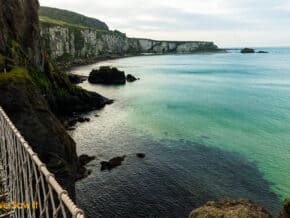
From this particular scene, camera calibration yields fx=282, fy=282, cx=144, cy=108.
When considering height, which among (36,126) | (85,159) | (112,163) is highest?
(36,126)

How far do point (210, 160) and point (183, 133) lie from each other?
10850mm

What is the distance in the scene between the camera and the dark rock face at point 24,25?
47263mm

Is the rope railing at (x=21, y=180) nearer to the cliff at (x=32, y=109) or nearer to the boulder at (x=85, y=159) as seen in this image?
the cliff at (x=32, y=109)

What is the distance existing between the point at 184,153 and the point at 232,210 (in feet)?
62.1

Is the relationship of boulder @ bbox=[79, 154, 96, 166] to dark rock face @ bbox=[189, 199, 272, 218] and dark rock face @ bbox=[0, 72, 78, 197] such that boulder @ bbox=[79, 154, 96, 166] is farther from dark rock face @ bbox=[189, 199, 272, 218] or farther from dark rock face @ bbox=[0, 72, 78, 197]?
dark rock face @ bbox=[189, 199, 272, 218]

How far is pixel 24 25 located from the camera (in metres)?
52.2

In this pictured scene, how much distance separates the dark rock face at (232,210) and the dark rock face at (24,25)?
41.0 meters

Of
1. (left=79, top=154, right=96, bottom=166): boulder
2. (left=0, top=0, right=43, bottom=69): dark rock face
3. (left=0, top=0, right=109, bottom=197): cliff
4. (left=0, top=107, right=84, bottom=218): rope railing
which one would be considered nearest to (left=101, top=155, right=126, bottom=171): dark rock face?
(left=79, top=154, right=96, bottom=166): boulder

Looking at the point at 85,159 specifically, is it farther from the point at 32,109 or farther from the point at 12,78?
the point at 12,78

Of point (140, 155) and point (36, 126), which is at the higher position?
point (36, 126)

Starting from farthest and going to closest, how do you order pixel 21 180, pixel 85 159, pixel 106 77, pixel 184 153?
pixel 106 77 → pixel 184 153 → pixel 85 159 → pixel 21 180

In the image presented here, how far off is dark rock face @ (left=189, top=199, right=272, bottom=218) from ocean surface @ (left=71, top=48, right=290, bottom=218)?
648 centimetres

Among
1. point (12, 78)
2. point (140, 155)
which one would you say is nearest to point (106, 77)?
point (140, 155)

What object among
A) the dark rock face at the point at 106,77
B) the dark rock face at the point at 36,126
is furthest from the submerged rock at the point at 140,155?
the dark rock face at the point at 106,77
